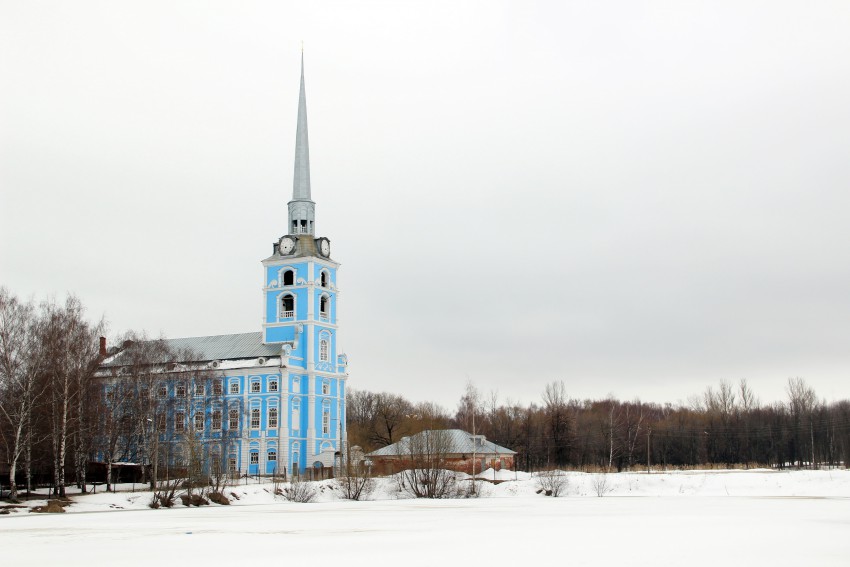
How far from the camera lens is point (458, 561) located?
21422 mm

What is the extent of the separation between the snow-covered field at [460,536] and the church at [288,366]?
31142 mm

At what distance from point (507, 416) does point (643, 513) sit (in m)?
75.8

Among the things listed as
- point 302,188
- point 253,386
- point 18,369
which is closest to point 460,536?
point 18,369

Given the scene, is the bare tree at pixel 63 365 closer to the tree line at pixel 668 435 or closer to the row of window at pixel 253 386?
the row of window at pixel 253 386

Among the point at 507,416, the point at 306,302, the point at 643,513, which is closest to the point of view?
the point at 643,513

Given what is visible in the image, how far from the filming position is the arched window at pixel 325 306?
8850 centimetres

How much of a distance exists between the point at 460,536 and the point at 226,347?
64.5m

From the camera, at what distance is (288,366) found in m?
83.0

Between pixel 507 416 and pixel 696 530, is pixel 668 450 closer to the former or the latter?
pixel 507 416

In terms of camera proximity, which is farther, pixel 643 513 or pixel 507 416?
pixel 507 416

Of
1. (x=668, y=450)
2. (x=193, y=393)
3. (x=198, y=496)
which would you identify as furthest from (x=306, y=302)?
(x=668, y=450)

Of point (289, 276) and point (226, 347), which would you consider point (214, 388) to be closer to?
point (226, 347)

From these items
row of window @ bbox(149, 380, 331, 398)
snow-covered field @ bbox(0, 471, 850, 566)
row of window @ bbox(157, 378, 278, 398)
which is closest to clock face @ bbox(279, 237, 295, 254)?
row of window @ bbox(149, 380, 331, 398)

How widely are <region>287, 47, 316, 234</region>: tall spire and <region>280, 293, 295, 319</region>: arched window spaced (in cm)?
682
